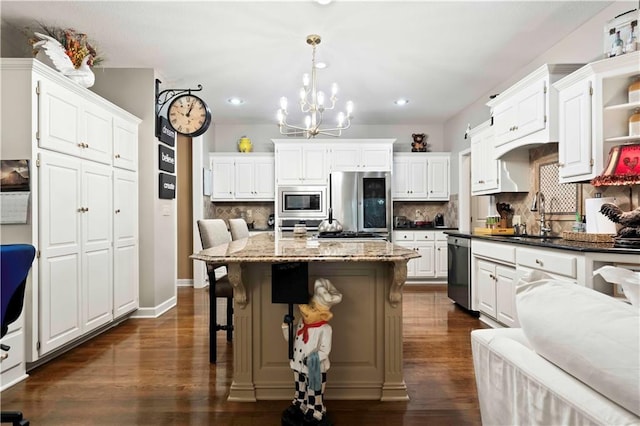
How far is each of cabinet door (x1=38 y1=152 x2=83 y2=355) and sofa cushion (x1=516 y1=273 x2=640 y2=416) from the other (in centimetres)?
287

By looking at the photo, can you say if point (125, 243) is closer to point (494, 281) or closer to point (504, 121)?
point (494, 281)

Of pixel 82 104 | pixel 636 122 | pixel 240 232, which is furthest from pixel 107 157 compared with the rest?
pixel 636 122

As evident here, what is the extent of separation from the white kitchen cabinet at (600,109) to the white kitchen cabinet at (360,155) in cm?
311

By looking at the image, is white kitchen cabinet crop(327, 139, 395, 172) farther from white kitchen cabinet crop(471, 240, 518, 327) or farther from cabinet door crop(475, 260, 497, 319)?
cabinet door crop(475, 260, 497, 319)

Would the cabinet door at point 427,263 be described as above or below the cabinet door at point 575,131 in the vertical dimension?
below

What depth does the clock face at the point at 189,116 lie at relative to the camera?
12.5ft

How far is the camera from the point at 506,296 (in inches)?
123

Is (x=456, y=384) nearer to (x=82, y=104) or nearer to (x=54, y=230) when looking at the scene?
(x=54, y=230)

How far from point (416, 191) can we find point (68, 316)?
4.91 m

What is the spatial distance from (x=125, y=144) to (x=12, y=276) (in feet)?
8.00

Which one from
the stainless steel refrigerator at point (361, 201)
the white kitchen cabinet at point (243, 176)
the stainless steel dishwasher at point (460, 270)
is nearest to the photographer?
the stainless steel dishwasher at point (460, 270)

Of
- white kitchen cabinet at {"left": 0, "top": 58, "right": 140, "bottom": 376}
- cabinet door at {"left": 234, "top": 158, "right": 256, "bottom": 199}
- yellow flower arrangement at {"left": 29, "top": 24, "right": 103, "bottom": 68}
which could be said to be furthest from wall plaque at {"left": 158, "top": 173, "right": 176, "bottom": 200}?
cabinet door at {"left": 234, "top": 158, "right": 256, "bottom": 199}

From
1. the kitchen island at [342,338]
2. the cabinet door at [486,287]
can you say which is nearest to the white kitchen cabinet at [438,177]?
the cabinet door at [486,287]

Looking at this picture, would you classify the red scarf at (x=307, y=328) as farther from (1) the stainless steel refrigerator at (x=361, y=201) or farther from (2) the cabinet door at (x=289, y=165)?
(2) the cabinet door at (x=289, y=165)
